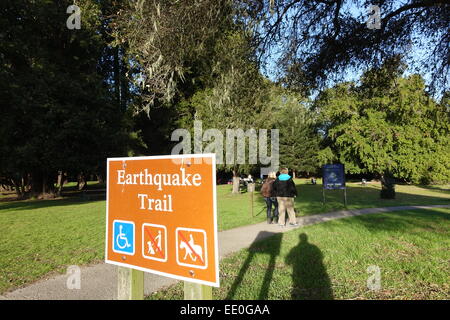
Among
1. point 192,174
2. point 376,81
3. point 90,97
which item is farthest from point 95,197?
point 192,174

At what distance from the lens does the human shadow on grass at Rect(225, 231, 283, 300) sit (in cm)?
406

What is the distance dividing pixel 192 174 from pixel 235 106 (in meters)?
4.34

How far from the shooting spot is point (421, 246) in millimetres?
6152

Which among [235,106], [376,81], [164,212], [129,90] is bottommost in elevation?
[164,212]

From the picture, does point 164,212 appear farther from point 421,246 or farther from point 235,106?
point 421,246

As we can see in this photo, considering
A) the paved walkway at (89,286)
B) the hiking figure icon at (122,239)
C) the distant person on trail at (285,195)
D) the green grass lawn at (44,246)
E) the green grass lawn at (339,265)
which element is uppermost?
the hiking figure icon at (122,239)

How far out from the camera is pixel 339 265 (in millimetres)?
4996

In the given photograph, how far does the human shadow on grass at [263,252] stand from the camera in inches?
160

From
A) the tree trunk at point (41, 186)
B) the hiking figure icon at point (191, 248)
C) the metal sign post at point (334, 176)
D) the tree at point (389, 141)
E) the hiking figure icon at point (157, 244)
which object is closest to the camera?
the hiking figure icon at point (191, 248)

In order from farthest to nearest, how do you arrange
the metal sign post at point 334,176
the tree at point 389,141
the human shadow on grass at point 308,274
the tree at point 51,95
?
1. the tree at point 389,141
2. the tree at point 51,95
3. the metal sign post at point 334,176
4. the human shadow on grass at point 308,274

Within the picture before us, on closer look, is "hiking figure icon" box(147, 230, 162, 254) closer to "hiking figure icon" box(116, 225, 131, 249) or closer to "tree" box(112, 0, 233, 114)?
"hiking figure icon" box(116, 225, 131, 249)

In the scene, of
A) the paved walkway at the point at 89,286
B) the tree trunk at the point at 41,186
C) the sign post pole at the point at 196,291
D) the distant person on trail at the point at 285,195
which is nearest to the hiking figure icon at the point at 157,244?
the sign post pole at the point at 196,291

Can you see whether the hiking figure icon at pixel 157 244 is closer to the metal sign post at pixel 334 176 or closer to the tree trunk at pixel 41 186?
the metal sign post at pixel 334 176
